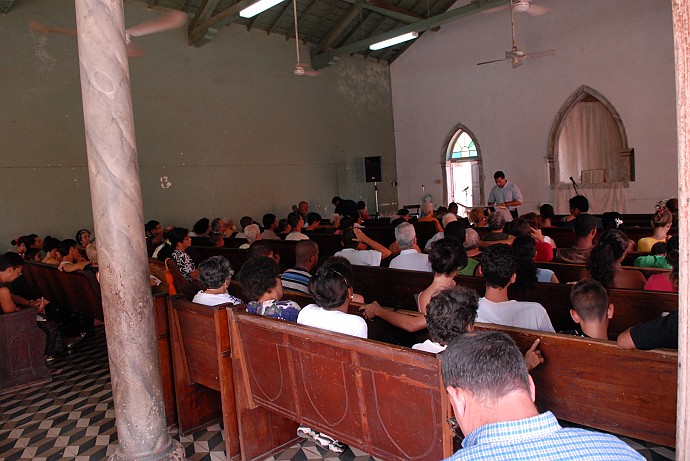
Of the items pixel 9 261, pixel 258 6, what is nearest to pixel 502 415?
pixel 9 261

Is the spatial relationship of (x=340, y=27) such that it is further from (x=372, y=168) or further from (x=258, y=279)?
(x=258, y=279)

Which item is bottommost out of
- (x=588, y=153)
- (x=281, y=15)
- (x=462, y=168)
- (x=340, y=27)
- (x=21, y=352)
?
(x=21, y=352)

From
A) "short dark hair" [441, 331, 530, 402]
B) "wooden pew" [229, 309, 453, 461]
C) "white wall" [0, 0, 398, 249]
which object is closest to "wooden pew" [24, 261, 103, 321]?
"white wall" [0, 0, 398, 249]

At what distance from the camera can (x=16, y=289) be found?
6746mm

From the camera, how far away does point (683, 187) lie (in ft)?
4.43

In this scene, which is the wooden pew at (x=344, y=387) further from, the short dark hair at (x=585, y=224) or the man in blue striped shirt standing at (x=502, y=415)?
the short dark hair at (x=585, y=224)

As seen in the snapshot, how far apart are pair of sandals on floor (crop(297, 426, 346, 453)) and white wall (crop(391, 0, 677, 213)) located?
8.99 meters

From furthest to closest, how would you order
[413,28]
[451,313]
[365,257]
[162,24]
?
[413,28] → [162,24] → [365,257] → [451,313]

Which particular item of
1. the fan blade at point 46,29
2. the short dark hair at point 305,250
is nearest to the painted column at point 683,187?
the short dark hair at point 305,250

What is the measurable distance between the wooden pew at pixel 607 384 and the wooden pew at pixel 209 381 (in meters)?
1.40

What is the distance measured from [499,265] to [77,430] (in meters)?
2.78

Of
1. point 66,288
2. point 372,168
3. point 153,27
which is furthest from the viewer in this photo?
point 372,168

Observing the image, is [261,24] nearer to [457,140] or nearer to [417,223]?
[457,140]

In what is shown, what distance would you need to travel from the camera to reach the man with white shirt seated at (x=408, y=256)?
4359mm
